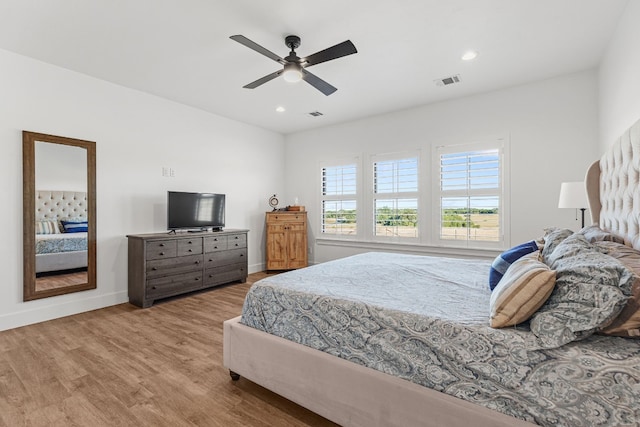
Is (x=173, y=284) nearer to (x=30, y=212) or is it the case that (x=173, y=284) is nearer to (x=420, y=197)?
(x=30, y=212)

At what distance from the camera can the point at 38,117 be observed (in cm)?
323

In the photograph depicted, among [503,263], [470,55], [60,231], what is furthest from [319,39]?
[60,231]

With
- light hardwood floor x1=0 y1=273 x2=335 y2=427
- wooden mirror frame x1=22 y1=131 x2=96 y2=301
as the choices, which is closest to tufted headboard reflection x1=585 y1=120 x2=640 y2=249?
light hardwood floor x1=0 y1=273 x2=335 y2=427

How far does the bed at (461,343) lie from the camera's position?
106 centimetres

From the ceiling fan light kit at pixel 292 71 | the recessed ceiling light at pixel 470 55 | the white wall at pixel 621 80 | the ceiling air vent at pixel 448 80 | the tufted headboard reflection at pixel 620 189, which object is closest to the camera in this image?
the tufted headboard reflection at pixel 620 189

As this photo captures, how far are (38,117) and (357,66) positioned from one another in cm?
356

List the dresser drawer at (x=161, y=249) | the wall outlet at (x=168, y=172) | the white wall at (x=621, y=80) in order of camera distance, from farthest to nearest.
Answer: the wall outlet at (x=168, y=172), the dresser drawer at (x=161, y=249), the white wall at (x=621, y=80)

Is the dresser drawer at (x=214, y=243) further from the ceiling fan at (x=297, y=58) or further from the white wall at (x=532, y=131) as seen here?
the white wall at (x=532, y=131)

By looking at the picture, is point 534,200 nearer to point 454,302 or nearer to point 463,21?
point 463,21

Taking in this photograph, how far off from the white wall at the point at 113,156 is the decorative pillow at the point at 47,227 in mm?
147

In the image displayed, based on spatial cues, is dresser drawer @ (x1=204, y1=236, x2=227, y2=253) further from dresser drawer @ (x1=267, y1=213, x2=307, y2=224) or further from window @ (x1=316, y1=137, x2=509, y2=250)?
window @ (x1=316, y1=137, x2=509, y2=250)

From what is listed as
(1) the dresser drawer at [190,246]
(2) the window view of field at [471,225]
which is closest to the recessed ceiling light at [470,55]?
(2) the window view of field at [471,225]

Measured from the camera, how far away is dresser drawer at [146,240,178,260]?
3678 mm

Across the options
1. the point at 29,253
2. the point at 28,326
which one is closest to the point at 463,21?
the point at 29,253
